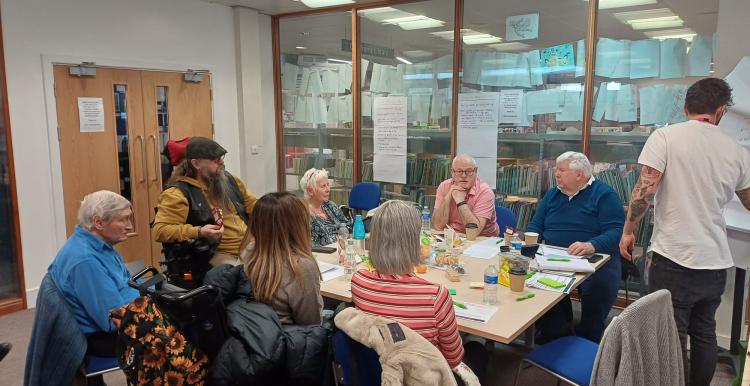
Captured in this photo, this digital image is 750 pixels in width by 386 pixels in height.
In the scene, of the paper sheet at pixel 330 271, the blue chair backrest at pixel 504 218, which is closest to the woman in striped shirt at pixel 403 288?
the paper sheet at pixel 330 271

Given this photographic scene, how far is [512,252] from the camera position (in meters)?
2.75

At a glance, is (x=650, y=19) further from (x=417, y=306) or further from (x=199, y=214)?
(x=199, y=214)

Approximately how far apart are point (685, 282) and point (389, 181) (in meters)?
3.24

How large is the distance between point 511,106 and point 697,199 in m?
2.22

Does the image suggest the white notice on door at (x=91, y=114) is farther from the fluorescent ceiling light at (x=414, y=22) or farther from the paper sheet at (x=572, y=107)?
the paper sheet at (x=572, y=107)

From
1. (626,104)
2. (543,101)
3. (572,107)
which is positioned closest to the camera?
(626,104)

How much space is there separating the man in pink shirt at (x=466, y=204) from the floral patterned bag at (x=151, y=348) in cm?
218

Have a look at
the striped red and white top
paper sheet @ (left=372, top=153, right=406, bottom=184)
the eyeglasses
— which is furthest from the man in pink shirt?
the striped red and white top

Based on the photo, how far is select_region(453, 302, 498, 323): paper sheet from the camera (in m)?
2.16

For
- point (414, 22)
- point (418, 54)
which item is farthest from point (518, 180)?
point (414, 22)

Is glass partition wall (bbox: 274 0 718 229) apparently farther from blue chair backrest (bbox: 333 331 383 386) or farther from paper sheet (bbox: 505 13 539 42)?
blue chair backrest (bbox: 333 331 383 386)

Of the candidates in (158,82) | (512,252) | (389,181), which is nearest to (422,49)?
(389,181)

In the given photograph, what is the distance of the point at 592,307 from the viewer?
3.12 m

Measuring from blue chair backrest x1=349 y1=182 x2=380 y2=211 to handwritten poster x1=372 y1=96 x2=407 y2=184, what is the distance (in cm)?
60
